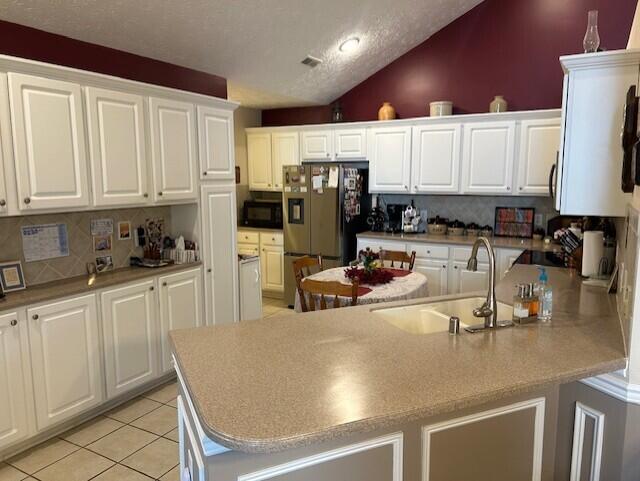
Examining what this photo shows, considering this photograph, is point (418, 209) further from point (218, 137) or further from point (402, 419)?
point (402, 419)

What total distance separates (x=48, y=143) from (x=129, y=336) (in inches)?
53.8

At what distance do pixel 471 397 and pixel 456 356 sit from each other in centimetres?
30

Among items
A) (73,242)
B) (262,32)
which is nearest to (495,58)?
(262,32)

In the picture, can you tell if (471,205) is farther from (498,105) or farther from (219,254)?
(219,254)

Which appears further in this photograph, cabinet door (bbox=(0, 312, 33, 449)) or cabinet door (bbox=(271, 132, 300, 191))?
cabinet door (bbox=(271, 132, 300, 191))

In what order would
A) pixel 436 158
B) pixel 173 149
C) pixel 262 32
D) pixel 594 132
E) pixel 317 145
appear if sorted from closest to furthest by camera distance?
1. pixel 594 132
2. pixel 173 149
3. pixel 262 32
4. pixel 436 158
5. pixel 317 145

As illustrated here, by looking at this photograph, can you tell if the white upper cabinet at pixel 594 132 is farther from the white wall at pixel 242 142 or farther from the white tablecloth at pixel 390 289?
the white wall at pixel 242 142

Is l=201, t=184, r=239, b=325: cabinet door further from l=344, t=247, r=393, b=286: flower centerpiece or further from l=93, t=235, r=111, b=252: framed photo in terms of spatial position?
l=344, t=247, r=393, b=286: flower centerpiece

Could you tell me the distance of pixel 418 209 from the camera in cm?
550

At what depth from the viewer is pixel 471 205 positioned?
5.21m

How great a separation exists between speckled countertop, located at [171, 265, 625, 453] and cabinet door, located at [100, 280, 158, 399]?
140 cm

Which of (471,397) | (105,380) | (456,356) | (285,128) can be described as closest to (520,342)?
(456,356)

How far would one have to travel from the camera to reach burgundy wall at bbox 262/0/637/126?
4.42m

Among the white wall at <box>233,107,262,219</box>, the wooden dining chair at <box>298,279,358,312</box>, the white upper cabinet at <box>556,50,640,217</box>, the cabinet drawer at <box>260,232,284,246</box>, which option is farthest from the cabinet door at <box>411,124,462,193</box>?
the white upper cabinet at <box>556,50,640,217</box>
